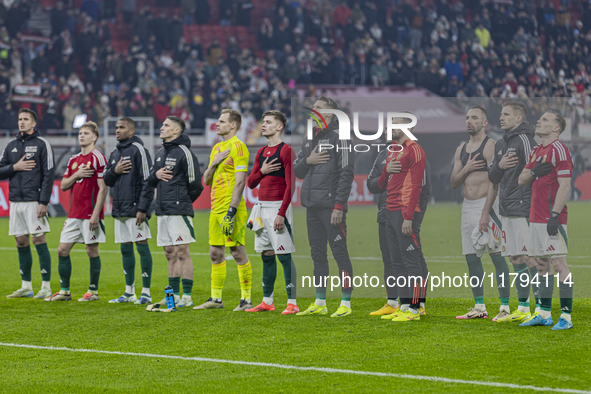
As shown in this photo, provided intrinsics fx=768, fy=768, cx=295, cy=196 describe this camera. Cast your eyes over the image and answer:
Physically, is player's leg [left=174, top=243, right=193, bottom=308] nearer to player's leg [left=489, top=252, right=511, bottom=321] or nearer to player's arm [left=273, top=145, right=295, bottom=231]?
player's arm [left=273, top=145, right=295, bottom=231]

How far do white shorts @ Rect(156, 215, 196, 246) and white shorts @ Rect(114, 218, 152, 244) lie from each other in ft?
1.41

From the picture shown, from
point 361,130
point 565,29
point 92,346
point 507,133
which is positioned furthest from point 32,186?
point 565,29

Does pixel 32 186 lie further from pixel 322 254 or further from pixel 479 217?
pixel 479 217

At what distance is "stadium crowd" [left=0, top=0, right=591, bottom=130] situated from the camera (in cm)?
2455

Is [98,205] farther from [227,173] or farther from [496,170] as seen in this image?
[496,170]

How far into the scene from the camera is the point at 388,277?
7.59m

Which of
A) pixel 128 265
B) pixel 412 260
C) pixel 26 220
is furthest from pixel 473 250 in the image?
pixel 26 220

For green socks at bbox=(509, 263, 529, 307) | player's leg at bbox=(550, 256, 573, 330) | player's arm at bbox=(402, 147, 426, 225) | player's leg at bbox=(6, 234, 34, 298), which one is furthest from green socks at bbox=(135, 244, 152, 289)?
player's leg at bbox=(550, 256, 573, 330)

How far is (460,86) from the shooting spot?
1146 inches

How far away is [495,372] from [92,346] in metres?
3.15

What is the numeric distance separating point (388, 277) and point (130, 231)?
2895 millimetres

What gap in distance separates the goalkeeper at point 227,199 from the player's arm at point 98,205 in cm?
150

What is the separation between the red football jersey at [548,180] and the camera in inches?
255

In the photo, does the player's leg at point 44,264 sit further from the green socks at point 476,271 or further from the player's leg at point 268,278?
the green socks at point 476,271
